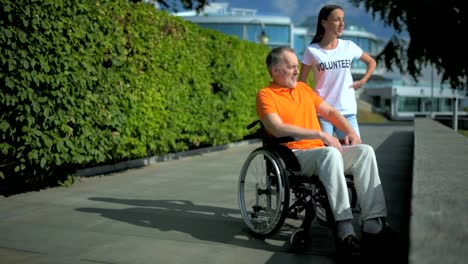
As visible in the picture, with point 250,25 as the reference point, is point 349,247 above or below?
below

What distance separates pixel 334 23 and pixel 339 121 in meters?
0.83

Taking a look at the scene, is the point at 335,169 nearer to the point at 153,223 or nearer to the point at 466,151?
the point at 153,223

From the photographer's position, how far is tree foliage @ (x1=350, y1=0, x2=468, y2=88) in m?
21.7

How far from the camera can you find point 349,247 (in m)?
3.16

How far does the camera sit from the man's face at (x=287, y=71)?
12.3 ft

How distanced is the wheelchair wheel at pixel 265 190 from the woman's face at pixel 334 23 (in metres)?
1.18

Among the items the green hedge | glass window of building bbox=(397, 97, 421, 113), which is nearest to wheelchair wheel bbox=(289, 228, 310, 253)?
the green hedge

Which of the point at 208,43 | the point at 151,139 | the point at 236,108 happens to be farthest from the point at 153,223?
the point at 236,108

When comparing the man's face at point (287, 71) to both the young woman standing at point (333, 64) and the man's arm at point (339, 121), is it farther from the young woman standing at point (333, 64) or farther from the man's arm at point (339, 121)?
the young woman standing at point (333, 64)

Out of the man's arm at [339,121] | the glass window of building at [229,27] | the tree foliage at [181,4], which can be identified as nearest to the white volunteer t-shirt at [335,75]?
the man's arm at [339,121]

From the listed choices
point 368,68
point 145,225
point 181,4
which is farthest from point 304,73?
point 181,4

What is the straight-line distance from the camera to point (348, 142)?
3.80m

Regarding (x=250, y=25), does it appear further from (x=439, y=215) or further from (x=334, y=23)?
(x=439, y=215)

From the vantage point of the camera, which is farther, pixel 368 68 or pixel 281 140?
pixel 368 68
